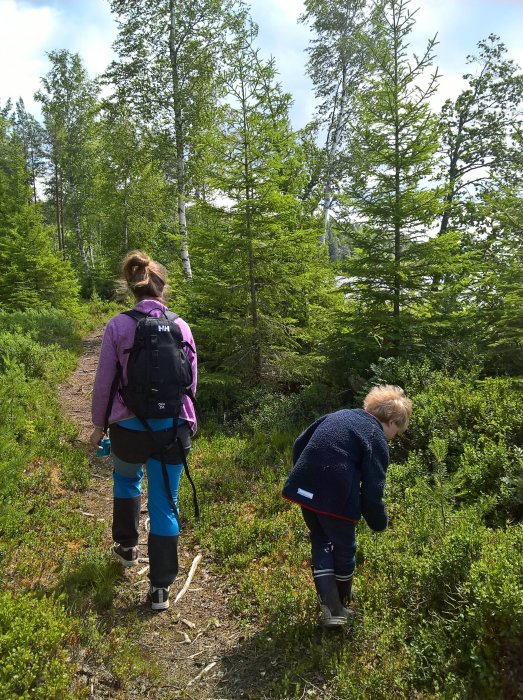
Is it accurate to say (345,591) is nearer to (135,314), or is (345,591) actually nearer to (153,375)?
(153,375)

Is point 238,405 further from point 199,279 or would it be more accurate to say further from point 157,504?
point 157,504

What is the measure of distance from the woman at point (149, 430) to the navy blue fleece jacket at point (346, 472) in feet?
3.39

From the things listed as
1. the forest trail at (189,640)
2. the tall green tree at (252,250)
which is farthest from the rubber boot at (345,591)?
the tall green tree at (252,250)

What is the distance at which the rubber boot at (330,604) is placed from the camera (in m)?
3.21

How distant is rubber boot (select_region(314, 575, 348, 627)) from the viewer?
10.5 ft

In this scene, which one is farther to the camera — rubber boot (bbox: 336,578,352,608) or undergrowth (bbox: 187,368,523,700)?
rubber boot (bbox: 336,578,352,608)

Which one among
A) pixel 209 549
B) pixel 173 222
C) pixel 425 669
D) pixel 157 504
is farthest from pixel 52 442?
pixel 173 222

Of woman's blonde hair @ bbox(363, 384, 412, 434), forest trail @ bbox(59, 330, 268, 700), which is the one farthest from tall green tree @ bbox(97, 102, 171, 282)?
woman's blonde hair @ bbox(363, 384, 412, 434)

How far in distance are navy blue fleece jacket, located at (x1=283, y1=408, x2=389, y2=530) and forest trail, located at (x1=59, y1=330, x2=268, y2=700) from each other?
1262mm

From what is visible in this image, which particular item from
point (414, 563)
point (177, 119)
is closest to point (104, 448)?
point (414, 563)

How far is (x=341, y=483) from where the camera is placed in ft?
10.4

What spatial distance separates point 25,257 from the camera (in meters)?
16.8

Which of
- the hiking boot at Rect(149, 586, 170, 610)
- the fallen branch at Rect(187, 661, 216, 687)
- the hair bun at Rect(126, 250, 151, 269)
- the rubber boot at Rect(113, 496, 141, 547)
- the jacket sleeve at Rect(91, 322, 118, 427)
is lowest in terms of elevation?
the fallen branch at Rect(187, 661, 216, 687)

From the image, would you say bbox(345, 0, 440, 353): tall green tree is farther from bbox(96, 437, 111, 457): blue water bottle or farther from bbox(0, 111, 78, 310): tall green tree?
bbox(0, 111, 78, 310): tall green tree
